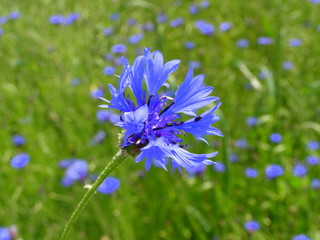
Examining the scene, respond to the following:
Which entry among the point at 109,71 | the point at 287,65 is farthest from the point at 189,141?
the point at 287,65

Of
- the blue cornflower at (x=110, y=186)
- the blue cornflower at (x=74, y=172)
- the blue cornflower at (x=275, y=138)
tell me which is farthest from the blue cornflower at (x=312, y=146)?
the blue cornflower at (x=74, y=172)

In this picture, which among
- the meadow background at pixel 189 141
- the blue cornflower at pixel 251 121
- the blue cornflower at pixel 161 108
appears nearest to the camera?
the blue cornflower at pixel 161 108

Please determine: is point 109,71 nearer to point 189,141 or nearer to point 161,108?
point 189,141

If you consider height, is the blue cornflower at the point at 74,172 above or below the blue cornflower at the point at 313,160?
above

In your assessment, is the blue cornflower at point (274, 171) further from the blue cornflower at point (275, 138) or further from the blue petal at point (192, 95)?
the blue petal at point (192, 95)

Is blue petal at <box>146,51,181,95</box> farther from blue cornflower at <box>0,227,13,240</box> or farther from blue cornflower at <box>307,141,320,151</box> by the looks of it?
blue cornflower at <box>307,141,320,151</box>

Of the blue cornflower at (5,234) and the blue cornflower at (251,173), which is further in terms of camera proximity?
the blue cornflower at (251,173)
